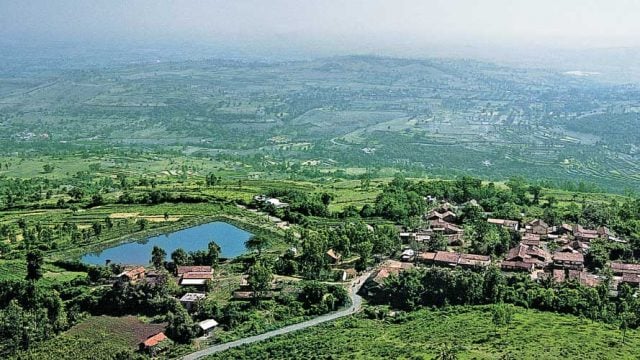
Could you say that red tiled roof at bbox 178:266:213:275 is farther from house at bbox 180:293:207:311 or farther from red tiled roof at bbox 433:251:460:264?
red tiled roof at bbox 433:251:460:264


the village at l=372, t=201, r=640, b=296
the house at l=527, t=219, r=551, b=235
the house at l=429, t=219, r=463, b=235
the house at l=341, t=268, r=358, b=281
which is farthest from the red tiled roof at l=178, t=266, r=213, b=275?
the house at l=527, t=219, r=551, b=235

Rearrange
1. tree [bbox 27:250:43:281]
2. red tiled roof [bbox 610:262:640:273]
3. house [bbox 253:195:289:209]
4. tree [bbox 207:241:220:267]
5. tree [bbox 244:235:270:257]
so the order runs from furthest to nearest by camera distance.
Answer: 1. house [bbox 253:195:289:209]
2. tree [bbox 244:235:270:257]
3. tree [bbox 207:241:220:267]
4. tree [bbox 27:250:43:281]
5. red tiled roof [bbox 610:262:640:273]

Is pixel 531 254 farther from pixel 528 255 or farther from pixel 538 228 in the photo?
pixel 538 228

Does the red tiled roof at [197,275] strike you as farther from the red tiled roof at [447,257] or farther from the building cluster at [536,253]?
the red tiled roof at [447,257]

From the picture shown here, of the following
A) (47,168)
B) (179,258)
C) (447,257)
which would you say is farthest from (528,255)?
(47,168)

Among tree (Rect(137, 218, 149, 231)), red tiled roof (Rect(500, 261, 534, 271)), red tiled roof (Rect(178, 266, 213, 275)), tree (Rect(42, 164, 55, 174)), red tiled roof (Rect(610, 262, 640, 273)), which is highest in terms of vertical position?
red tiled roof (Rect(610, 262, 640, 273))

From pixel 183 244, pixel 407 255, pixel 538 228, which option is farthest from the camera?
pixel 538 228

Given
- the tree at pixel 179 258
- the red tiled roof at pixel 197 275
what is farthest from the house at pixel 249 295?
the tree at pixel 179 258
